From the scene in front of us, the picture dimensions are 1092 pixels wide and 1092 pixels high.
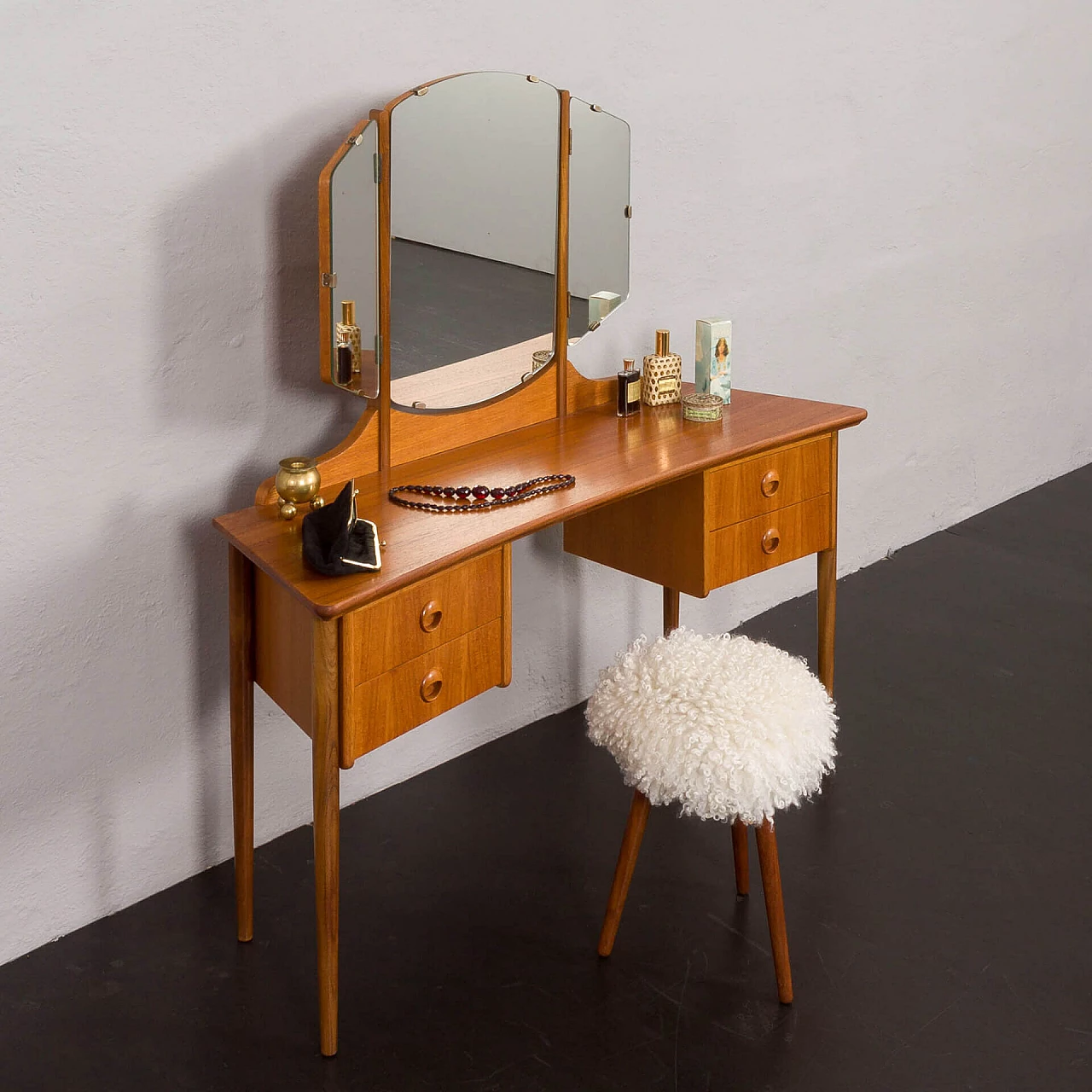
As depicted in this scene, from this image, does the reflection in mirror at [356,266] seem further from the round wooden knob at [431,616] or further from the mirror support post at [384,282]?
the round wooden knob at [431,616]

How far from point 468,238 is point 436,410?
316 millimetres

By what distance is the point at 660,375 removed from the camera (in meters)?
2.67

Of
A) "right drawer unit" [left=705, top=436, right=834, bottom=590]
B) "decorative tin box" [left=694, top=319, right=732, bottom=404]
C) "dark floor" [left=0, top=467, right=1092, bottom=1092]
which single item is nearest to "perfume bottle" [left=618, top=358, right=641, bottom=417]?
"decorative tin box" [left=694, top=319, right=732, bottom=404]

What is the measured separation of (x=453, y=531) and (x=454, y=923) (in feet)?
2.56

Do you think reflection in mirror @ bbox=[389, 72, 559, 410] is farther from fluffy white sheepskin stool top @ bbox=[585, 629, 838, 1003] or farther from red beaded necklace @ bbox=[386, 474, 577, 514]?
fluffy white sheepskin stool top @ bbox=[585, 629, 838, 1003]

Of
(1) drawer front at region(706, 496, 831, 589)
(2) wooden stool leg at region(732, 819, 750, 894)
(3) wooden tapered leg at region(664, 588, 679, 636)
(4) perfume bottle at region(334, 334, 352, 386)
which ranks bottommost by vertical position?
(2) wooden stool leg at region(732, 819, 750, 894)

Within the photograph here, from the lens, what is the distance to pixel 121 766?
7.49ft

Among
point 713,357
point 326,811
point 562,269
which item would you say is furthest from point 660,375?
point 326,811

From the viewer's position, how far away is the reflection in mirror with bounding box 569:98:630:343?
248 centimetres

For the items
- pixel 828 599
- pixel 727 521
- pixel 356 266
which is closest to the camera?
pixel 356 266

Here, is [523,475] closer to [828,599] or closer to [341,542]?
[341,542]

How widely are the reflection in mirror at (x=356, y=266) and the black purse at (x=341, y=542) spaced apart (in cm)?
41

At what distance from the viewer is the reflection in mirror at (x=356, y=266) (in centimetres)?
209

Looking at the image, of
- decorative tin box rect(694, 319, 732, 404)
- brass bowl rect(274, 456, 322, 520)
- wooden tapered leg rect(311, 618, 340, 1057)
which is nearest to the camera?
wooden tapered leg rect(311, 618, 340, 1057)
